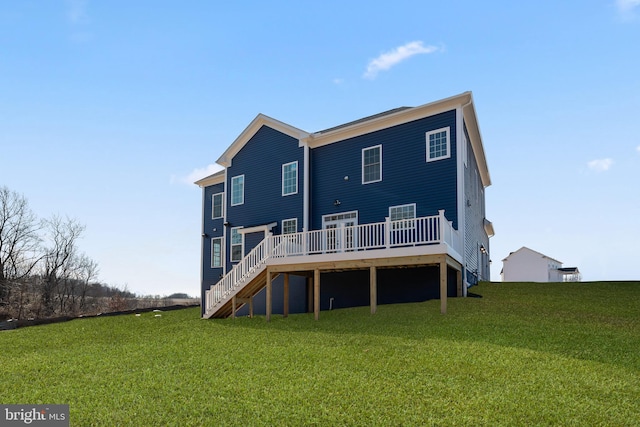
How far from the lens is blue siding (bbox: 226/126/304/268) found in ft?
63.5

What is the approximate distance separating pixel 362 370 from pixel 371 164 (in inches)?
401

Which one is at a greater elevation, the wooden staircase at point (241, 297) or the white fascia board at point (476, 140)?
the white fascia board at point (476, 140)

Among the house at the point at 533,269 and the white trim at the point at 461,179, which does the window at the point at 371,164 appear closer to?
the white trim at the point at 461,179

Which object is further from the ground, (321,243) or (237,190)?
(237,190)

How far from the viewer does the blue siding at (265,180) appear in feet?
63.5

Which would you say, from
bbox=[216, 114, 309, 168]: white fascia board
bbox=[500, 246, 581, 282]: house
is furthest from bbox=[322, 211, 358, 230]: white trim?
bbox=[500, 246, 581, 282]: house

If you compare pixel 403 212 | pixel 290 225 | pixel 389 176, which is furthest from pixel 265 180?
pixel 403 212

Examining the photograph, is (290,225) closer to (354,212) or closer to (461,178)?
(354,212)

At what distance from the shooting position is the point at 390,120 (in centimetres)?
1689

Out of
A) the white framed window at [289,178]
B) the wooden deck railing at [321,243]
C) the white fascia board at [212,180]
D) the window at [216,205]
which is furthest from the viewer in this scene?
the window at [216,205]

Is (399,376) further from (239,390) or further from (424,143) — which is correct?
(424,143)

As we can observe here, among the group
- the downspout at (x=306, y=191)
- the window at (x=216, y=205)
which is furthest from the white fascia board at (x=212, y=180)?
the downspout at (x=306, y=191)

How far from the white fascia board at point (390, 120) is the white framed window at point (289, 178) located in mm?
1147

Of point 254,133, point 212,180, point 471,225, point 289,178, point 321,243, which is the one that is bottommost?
point 321,243
